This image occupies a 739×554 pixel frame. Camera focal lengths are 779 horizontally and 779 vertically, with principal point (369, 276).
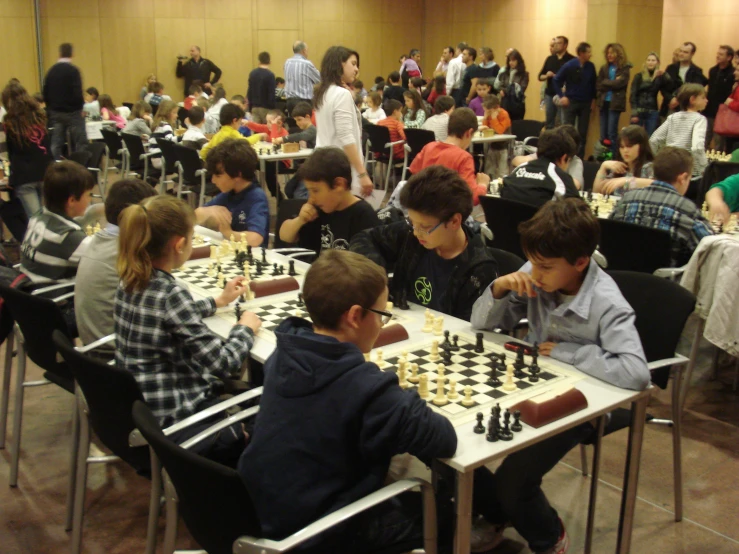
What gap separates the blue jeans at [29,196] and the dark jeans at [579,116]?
23.9 ft

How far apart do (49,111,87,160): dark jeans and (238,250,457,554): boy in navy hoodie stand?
24.6ft

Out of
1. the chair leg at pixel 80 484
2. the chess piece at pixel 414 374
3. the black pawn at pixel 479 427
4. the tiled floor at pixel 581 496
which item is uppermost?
the chess piece at pixel 414 374

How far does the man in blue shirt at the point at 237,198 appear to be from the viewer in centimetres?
403

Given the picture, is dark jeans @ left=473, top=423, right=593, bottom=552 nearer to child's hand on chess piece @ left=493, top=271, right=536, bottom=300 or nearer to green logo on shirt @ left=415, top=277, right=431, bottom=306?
child's hand on chess piece @ left=493, top=271, right=536, bottom=300

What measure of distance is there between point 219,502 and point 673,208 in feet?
9.66

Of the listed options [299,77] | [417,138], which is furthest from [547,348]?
[299,77]

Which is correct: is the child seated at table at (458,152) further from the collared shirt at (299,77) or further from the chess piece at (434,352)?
the collared shirt at (299,77)

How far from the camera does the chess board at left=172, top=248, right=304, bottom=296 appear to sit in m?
3.17

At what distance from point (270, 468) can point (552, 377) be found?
0.89 meters

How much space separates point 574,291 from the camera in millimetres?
2428

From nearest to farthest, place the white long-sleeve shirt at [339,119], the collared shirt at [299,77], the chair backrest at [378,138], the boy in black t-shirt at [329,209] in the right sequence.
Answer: the boy in black t-shirt at [329,209]
the white long-sleeve shirt at [339,119]
the chair backrest at [378,138]
the collared shirt at [299,77]

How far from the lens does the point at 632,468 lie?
2270mm

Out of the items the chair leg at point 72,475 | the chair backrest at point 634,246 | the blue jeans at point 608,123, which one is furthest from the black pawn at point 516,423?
the blue jeans at point 608,123

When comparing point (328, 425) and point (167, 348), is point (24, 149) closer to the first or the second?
point (167, 348)
